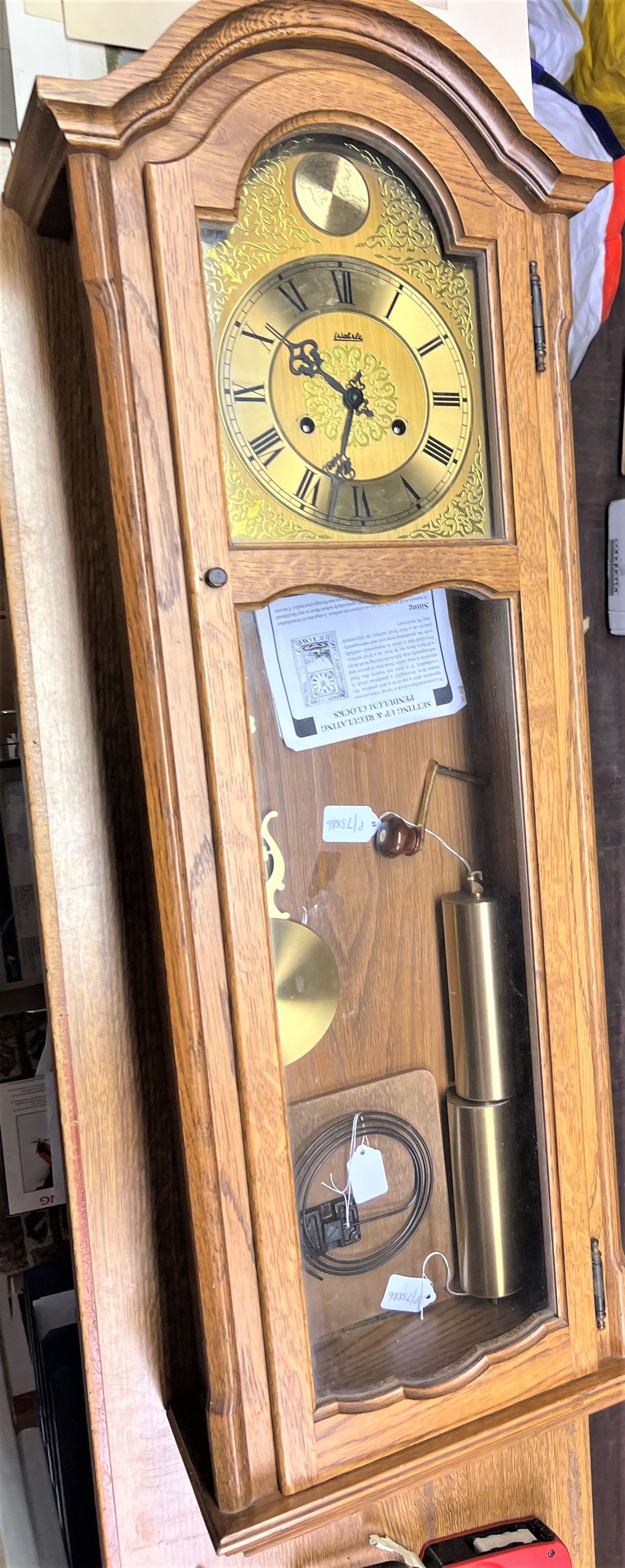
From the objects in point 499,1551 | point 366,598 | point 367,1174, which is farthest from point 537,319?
point 499,1551

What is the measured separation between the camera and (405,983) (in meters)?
0.83

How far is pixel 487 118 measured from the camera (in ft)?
2.36

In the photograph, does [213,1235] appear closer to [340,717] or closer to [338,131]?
[340,717]

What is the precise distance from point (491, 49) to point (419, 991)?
0.82 meters

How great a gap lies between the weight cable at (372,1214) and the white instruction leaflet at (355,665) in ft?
1.01

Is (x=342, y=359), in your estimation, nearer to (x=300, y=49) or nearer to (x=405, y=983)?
(x=300, y=49)

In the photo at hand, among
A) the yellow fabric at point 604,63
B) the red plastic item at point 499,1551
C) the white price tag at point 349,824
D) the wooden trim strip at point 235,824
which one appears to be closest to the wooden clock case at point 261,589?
the wooden trim strip at point 235,824

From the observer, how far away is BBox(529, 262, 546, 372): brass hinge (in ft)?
2.48

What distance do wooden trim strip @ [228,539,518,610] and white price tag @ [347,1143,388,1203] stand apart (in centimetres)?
45

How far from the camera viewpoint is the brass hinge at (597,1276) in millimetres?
Answer: 803

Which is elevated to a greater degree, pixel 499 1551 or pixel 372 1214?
pixel 372 1214

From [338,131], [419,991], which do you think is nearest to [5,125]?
[338,131]

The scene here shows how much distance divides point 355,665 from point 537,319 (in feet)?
0.99

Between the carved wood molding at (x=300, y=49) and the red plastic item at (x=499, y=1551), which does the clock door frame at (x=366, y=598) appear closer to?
the carved wood molding at (x=300, y=49)
